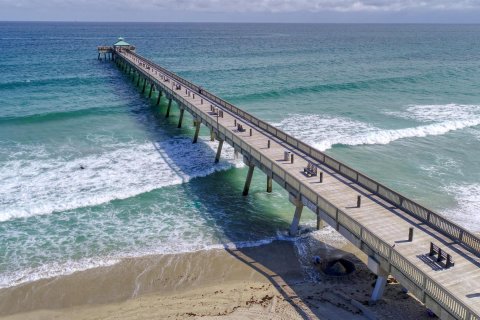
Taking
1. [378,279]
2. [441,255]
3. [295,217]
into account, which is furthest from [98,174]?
[441,255]

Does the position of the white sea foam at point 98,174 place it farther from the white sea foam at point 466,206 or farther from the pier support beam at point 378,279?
the pier support beam at point 378,279

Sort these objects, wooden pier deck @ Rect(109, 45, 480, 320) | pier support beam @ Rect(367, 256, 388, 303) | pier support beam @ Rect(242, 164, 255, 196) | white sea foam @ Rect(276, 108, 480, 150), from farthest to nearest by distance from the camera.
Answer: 1. white sea foam @ Rect(276, 108, 480, 150)
2. pier support beam @ Rect(242, 164, 255, 196)
3. pier support beam @ Rect(367, 256, 388, 303)
4. wooden pier deck @ Rect(109, 45, 480, 320)

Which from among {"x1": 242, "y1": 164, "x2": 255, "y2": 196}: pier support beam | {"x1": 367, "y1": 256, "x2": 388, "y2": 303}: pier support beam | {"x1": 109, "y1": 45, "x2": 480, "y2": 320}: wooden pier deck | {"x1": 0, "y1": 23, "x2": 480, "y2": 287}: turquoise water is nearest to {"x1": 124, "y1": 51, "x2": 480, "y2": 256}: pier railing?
{"x1": 109, "y1": 45, "x2": 480, "y2": 320}: wooden pier deck

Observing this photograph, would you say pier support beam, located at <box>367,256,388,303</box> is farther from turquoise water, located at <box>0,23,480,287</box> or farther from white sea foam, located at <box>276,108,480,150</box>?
white sea foam, located at <box>276,108,480,150</box>

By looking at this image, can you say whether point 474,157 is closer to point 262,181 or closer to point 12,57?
point 262,181

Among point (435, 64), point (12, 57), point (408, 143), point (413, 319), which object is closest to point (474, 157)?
point (408, 143)

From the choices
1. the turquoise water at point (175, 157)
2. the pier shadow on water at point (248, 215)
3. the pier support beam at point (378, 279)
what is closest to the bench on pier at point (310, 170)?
the pier shadow on water at point (248, 215)
